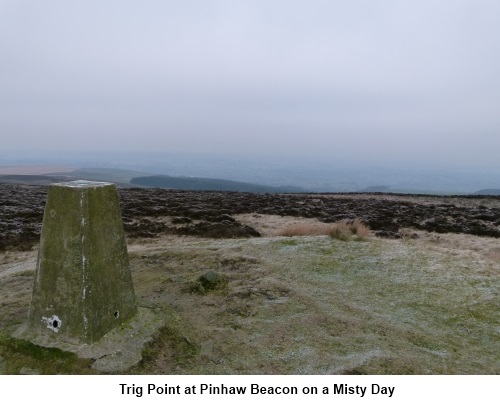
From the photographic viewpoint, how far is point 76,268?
577 cm

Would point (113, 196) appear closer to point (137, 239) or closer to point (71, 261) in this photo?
point (71, 261)

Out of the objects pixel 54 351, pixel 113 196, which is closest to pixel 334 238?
pixel 113 196

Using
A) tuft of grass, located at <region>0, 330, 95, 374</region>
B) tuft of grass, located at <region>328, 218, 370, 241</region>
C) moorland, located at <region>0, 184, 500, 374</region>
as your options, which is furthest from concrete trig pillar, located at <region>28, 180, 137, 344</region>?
tuft of grass, located at <region>328, 218, 370, 241</region>

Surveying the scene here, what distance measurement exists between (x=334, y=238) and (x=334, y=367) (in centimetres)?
753

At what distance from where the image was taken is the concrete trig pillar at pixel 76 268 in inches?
227

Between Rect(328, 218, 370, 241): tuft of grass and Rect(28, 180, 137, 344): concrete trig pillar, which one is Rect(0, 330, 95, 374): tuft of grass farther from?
Rect(328, 218, 370, 241): tuft of grass

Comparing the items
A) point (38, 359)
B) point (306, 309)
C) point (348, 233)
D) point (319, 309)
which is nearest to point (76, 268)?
point (38, 359)

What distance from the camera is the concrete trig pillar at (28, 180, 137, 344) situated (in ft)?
18.9

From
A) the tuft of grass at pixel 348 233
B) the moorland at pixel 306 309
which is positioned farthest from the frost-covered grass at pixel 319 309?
the tuft of grass at pixel 348 233

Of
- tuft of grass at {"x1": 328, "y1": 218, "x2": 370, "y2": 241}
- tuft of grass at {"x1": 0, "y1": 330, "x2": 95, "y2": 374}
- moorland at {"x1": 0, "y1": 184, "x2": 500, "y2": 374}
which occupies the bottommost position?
tuft of grass at {"x1": 0, "y1": 330, "x2": 95, "y2": 374}

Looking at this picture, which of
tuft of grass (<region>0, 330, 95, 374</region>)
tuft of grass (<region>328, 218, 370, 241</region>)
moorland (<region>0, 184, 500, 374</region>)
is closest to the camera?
tuft of grass (<region>0, 330, 95, 374</region>)

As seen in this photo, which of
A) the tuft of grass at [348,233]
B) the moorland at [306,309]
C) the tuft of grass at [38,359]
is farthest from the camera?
the tuft of grass at [348,233]

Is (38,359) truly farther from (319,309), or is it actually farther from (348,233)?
(348,233)

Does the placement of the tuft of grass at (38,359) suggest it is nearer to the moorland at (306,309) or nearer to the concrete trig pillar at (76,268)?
the moorland at (306,309)
